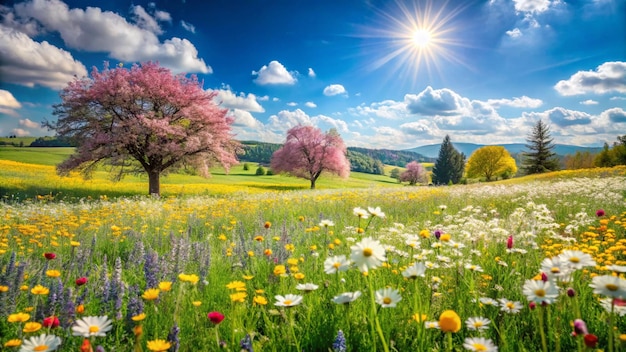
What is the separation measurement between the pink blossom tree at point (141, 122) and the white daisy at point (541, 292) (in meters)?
17.7

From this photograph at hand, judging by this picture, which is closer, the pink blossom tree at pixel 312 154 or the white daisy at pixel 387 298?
the white daisy at pixel 387 298

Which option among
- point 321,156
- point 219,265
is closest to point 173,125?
point 219,265

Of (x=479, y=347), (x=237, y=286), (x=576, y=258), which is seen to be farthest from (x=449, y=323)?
(x=237, y=286)

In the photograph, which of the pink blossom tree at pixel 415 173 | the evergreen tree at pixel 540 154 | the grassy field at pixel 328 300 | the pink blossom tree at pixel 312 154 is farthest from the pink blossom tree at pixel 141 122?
the pink blossom tree at pixel 415 173

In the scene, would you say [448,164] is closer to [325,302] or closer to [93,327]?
[325,302]

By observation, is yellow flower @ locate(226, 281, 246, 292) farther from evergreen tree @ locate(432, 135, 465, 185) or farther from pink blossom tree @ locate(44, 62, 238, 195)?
evergreen tree @ locate(432, 135, 465, 185)

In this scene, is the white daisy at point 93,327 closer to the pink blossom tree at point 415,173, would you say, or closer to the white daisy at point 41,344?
the white daisy at point 41,344

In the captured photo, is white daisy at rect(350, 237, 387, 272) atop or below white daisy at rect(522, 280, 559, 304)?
atop

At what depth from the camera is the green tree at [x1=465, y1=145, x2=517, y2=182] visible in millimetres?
64312

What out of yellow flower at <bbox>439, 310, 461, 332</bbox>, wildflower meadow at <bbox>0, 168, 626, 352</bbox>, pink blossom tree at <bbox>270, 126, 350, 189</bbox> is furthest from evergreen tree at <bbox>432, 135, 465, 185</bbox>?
yellow flower at <bbox>439, 310, 461, 332</bbox>

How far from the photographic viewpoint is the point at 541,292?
151 centimetres

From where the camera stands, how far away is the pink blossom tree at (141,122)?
16.7 metres

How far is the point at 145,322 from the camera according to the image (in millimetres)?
2482

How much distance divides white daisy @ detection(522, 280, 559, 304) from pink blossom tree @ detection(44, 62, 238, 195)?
58.2 feet
